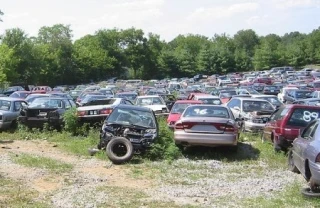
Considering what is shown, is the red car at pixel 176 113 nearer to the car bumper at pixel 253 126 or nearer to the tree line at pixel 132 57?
the car bumper at pixel 253 126

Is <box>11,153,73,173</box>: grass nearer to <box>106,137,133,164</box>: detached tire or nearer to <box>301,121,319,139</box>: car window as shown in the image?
<box>106,137,133,164</box>: detached tire

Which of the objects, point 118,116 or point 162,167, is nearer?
point 162,167

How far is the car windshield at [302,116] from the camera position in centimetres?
1343

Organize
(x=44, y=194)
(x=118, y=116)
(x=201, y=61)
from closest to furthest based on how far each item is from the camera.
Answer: (x=44, y=194) < (x=118, y=116) < (x=201, y=61)

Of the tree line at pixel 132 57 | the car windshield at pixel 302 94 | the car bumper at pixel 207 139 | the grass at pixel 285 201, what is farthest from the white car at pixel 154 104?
the tree line at pixel 132 57

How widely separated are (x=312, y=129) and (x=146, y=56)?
115216mm

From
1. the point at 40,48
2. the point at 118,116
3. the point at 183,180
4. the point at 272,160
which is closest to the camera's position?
the point at 183,180

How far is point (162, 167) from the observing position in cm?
1195

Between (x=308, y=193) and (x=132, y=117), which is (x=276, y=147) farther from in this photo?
(x=308, y=193)

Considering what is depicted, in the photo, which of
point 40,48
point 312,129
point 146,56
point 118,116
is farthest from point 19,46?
point 312,129

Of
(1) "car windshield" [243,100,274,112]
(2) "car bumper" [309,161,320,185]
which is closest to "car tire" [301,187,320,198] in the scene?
(2) "car bumper" [309,161,320,185]

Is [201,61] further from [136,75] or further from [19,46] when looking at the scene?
[19,46]

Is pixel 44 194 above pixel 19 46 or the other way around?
the other way around

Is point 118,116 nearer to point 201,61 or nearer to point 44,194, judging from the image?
point 44,194
